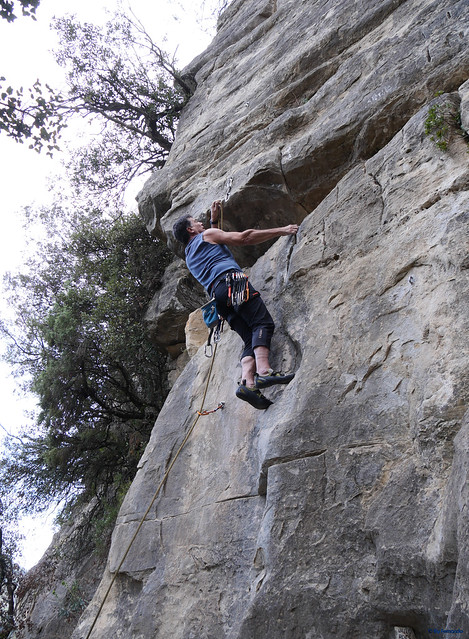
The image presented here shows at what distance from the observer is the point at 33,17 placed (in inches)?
253

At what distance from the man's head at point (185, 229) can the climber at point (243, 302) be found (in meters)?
0.19

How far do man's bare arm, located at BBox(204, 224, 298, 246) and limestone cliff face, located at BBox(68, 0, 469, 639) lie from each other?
185 millimetres

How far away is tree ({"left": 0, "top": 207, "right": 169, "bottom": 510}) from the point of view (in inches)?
396

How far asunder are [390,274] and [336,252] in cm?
79

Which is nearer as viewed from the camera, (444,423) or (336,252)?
(444,423)

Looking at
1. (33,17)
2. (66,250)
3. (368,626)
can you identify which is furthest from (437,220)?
(66,250)

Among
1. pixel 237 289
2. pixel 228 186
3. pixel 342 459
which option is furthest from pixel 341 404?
pixel 228 186

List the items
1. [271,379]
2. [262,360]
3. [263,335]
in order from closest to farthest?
1. [271,379]
2. [262,360]
3. [263,335]

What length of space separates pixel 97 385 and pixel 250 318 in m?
6.08

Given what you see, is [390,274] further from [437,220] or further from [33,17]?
[33,17]

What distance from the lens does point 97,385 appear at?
10.6 metres

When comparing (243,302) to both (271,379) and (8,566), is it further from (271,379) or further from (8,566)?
(8,566)

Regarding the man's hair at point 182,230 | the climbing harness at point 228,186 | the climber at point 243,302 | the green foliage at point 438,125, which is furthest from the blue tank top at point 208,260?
the green foliage at point 438,125

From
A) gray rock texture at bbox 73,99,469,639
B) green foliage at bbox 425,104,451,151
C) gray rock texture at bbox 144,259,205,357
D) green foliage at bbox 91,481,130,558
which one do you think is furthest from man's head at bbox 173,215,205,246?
green foliage at bbox 91,481,130,558
